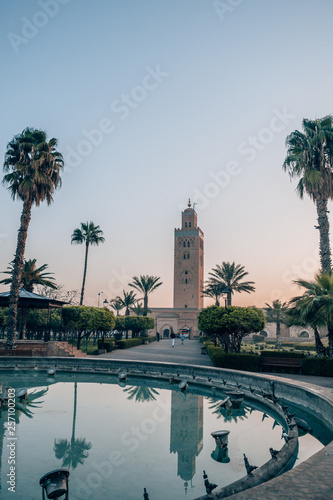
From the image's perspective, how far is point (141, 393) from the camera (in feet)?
45.3

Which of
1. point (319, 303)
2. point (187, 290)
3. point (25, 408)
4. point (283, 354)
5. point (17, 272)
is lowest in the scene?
point (25, 408)

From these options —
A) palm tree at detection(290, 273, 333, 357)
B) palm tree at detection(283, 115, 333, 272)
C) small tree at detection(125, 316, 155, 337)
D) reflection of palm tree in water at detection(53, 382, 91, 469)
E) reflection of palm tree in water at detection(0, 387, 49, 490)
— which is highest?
palm tree at detection(283, 115, 333, 272)

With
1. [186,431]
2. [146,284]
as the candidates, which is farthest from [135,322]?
[186,431]

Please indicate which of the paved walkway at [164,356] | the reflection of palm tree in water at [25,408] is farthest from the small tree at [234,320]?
the reflection of palm tree in water at [25,408]

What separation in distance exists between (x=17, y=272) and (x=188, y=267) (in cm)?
5493

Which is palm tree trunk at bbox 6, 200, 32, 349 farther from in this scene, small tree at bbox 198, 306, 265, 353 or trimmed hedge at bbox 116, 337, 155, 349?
small tree at bbox 198, 306, 265, 353

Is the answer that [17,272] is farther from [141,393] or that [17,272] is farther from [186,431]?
[186,431]

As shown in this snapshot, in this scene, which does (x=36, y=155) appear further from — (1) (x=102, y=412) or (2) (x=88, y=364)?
(1) (x=102, y=412)

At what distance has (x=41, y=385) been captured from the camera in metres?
15.5

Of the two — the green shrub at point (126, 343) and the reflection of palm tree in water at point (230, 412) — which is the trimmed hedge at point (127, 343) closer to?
the green shrub at point (126, 343)

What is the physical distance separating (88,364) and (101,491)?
14.5m

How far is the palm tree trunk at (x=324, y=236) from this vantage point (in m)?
19.5

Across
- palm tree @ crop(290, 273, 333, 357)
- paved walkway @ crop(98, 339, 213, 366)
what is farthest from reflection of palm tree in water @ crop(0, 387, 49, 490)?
palm tree @ crop(290, 273, 333, 357)

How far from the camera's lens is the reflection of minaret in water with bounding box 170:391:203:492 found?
22.2 ft
